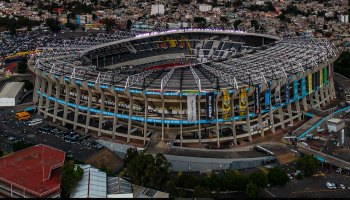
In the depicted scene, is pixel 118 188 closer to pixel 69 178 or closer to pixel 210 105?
pixel 69 178

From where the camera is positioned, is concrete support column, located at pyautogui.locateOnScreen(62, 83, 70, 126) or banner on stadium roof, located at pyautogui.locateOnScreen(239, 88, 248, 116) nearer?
banner on stadium roof, located at pyautogui.locateOnScreen(239, 88, 248, 116)

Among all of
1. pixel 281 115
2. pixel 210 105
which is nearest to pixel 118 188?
pixel 210 105

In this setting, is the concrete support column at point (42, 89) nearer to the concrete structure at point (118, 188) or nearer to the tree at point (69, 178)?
the tree at point (69, 178)

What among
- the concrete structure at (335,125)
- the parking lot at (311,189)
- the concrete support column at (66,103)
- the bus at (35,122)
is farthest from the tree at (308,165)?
Answer: the bus at (35,122)

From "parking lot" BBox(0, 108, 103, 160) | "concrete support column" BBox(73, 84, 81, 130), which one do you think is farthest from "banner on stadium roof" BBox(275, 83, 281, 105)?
"concrete support column" BBox(73, 84, 81, 130)

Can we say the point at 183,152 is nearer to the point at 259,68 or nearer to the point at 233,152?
the point at 233,152

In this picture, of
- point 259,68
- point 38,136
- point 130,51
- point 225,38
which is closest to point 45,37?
point 130,51

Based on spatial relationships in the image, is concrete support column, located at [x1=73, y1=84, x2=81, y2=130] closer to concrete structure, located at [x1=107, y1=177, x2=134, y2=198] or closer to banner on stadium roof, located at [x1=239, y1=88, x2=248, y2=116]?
concrete structure, located at [x1=107, y1=177, x2=134, y2=198]
